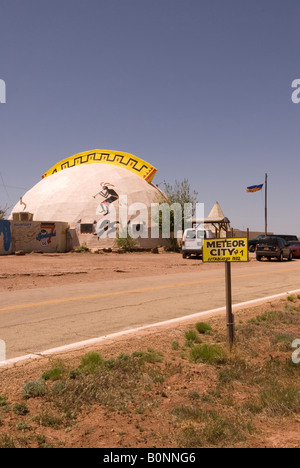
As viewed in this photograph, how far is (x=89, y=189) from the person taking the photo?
47438mm

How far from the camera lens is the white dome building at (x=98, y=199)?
144 ft

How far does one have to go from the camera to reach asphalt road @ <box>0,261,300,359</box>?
7.38 metres

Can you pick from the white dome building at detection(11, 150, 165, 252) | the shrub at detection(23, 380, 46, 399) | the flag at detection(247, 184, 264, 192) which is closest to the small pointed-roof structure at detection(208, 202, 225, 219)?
the flag at detection(247, 184, 264, 192)

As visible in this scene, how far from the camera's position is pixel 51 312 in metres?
9.48

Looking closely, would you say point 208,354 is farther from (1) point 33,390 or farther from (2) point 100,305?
(2) point 100,305

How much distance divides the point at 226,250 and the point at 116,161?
156ft

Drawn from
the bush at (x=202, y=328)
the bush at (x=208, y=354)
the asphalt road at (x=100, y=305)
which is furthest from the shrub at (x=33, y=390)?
the bush at (x=202, y=328)

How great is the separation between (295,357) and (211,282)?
31.9 feet

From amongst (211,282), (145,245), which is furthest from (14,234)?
(211,282)

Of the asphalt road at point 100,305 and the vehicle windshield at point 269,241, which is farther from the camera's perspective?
the vehicle windshield at point 269,241

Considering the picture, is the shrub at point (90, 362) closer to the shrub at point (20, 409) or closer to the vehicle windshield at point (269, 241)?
the shrub at point (20, 409)

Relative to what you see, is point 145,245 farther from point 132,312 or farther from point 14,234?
point 132,312

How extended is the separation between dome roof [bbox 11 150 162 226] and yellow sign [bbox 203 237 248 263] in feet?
127

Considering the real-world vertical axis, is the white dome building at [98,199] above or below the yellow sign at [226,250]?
above
